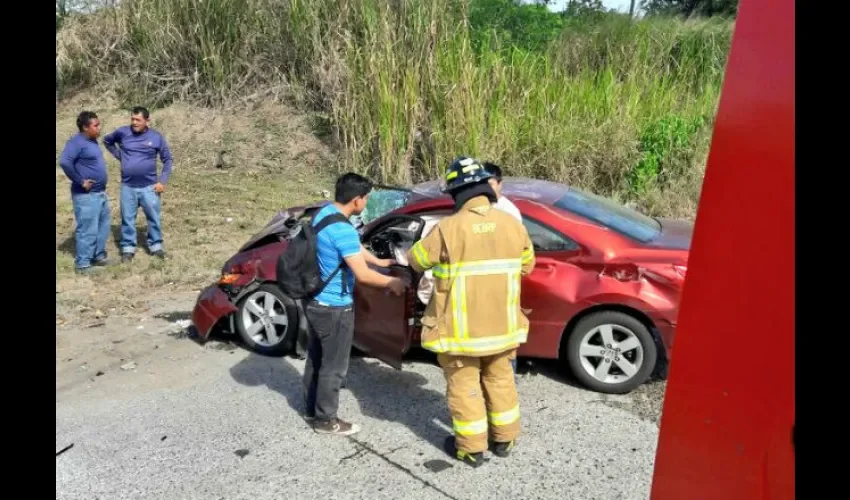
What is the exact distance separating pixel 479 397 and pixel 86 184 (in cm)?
629

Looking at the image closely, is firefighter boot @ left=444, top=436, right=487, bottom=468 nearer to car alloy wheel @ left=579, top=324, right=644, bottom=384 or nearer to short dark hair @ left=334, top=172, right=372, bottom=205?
car alloy wheel @ left=579, top=324, right=644, bottom=384

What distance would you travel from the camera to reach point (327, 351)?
4.62m

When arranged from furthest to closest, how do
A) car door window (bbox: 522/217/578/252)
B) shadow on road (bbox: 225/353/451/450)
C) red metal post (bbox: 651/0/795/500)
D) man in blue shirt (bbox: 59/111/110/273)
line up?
man in blue shirt (bbox: 59/111/110/273)
car door window (bbox: 522/217/578/252)
shadow on road (bbox: 225/353/451/450)
red metal post (bbox: 651/0/795/500)

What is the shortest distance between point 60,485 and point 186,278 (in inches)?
179

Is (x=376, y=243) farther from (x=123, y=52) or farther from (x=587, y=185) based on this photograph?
(x=123, y=52)

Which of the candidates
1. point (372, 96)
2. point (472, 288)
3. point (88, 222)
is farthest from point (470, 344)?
point (372, 96)

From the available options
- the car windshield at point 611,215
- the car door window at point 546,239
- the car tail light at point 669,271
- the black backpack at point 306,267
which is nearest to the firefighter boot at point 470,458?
the black backpack at point 306,267

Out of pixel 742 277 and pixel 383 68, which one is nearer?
pixel 742 277

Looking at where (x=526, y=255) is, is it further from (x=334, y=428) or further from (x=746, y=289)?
(x=746, y=289)

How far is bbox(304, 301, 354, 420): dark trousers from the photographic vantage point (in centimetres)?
455

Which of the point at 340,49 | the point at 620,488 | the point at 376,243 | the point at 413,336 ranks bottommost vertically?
the point at 620,488

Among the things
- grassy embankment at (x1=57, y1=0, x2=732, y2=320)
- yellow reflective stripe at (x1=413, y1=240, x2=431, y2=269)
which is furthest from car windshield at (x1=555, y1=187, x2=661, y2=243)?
grassy embankment at (x1=57, y1=0, x2=732, y2=320)

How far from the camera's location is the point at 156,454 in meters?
4.66

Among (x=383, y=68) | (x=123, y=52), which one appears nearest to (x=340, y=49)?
(x=383, y=68)
